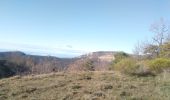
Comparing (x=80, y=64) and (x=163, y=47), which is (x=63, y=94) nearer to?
(x=163, y=47)

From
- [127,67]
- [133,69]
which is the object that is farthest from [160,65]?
[127,67]

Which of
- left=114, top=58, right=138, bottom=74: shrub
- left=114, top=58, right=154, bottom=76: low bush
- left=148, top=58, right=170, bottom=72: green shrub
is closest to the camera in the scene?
left=114, top=58, right=154, bottom=76: low bush

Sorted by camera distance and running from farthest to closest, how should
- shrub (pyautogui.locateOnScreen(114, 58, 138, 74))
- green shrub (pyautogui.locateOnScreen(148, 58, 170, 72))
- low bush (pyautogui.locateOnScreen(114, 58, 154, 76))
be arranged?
green shrub (pyautogui.locateOnScreen(148, 58, 170, 72)) < shrub (pyautogui.locateOnScreen(114, 58, 138, 74)) < low bush (pyautogui.locateOnScreen(114, 58, 154, 76))

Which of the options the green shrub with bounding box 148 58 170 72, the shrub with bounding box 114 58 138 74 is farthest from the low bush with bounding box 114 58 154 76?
the green shrub with bounding box 148 58 170 72

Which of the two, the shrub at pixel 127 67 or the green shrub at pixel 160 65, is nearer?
the shrub at pixel 127 67

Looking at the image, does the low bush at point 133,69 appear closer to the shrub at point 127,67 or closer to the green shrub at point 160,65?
the shrub at point 127,67

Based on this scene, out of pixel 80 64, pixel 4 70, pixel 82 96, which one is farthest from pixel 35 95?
pixel 4 70

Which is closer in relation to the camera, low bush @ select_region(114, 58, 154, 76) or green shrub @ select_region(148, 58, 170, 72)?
low bush @ select_region(114, 58, 154, 76)

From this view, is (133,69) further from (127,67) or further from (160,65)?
(160,65)

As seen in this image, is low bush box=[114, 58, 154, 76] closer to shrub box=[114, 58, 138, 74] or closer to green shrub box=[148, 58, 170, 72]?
shrub box=[114, 58, 138, 74]

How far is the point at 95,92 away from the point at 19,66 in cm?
3547

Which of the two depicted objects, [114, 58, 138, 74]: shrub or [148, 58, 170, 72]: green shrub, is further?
[148, 58, 170, 72]: green shrub

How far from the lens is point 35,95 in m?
7.66

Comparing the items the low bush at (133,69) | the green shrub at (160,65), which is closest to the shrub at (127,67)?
the low bush at (133,69)
